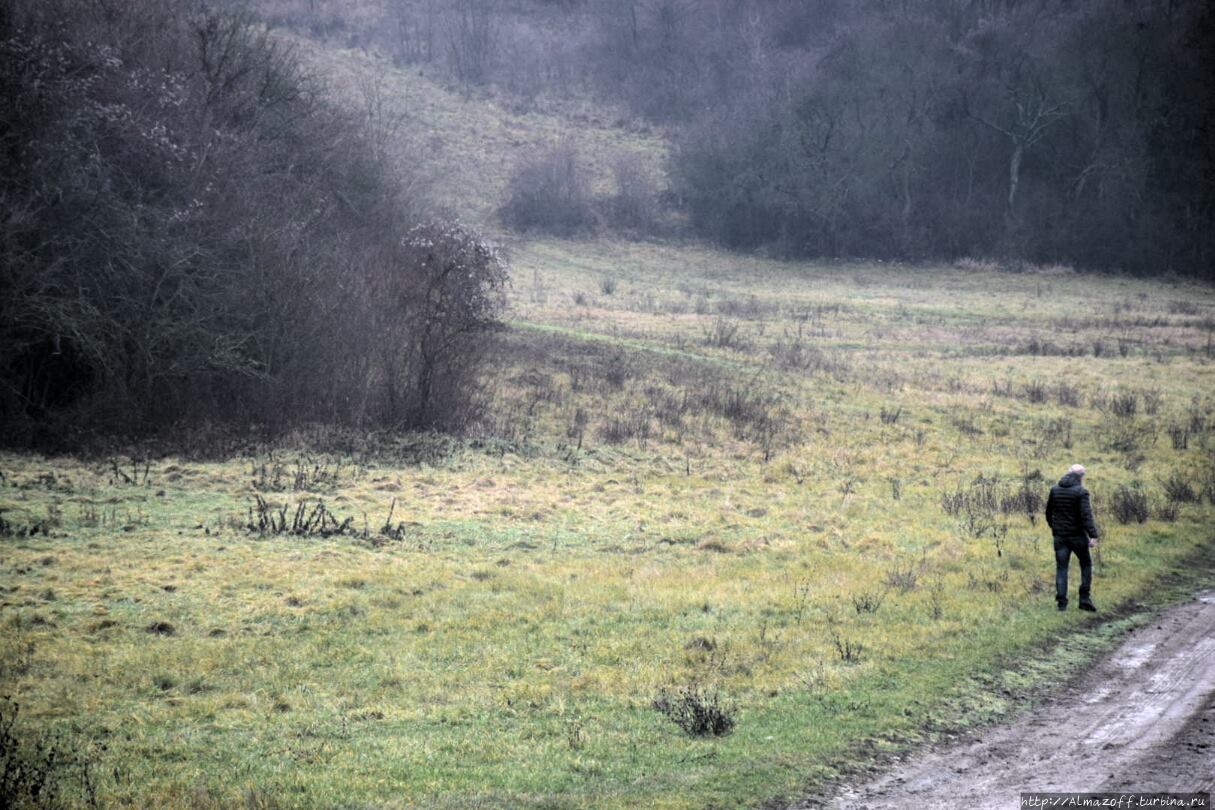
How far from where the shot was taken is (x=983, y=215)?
79125mm

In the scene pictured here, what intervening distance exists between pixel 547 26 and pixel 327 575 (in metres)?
106

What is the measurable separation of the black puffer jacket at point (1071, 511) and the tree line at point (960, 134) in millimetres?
66771

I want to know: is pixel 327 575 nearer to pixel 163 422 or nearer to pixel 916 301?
pixel 163 422

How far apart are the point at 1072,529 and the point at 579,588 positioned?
23.8 feet

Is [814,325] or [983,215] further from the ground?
[983,215]

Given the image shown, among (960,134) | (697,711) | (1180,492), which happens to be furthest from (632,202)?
(697,711)

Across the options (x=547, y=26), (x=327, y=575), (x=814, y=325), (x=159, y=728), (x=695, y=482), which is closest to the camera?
(x=159, y=728)

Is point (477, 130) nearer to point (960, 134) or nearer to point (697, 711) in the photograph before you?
point (960, 134)

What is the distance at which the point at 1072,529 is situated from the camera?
1380 centimetres

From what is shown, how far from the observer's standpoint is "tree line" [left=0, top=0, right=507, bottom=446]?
21000 millimetres

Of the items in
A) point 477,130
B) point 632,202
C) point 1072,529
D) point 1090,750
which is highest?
point 477,130

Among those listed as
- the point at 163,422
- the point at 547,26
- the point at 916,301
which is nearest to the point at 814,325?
the point at 916,301

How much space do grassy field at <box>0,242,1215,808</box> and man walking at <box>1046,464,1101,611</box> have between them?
1.49ft

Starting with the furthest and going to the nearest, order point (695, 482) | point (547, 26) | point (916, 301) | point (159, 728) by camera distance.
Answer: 1. point (547, 26)
2. point (916, 301)
3. point (695, 482)
4. point (159, 728)
